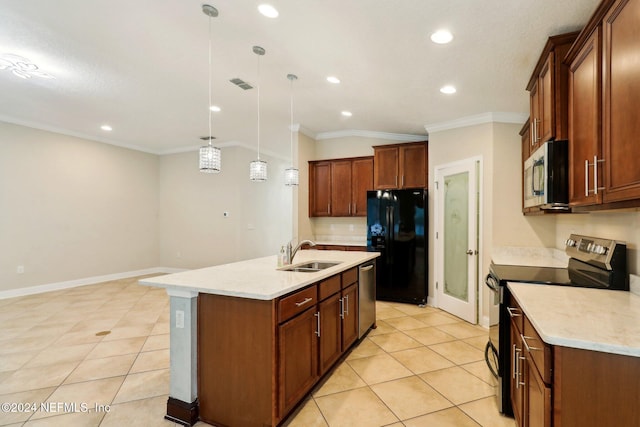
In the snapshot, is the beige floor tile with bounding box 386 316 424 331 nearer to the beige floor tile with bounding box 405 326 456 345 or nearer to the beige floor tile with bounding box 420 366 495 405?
the beige floor tile with bounding box 405 326 456 345

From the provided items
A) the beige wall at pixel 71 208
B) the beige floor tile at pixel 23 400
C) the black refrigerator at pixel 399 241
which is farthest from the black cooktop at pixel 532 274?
the beige wall at pixel 71 208

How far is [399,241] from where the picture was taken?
4574 mm

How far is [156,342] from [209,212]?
3823 millimetres

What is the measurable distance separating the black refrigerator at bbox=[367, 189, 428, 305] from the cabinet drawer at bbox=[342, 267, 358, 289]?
1.65 meters

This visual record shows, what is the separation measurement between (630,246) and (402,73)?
2.21 meters

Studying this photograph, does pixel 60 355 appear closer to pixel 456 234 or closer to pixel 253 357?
pixel 253 357

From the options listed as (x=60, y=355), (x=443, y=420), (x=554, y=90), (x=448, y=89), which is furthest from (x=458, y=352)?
(x=60, y=355)

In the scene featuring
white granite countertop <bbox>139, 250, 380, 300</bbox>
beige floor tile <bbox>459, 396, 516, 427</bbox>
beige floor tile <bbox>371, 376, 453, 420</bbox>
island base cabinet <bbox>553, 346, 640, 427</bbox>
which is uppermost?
white granite countertop <bbox>139, 250, 380, 300</bbox>

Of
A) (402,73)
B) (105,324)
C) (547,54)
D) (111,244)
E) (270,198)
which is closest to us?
(547,54)

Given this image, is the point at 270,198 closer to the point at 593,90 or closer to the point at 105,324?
the point at 105,324

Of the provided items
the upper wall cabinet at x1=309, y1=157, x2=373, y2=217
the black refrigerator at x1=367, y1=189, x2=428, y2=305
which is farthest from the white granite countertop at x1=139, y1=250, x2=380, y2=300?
the upper wall cabinet at x1=309, y1=157, x2=373, y2=217

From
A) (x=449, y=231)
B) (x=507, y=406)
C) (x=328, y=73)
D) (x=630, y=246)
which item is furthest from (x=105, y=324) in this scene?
(x=630, y=246)

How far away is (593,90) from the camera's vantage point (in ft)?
5.24

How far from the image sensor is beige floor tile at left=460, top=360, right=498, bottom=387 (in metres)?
2.51
